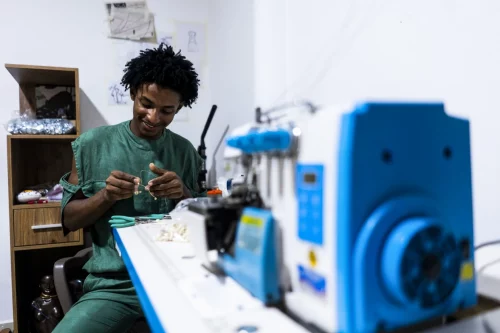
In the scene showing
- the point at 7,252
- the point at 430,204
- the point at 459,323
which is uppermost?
the point at 430,204

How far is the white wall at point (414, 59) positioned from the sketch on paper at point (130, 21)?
3.56 feet

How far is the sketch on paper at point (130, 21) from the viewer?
2201 millimetres

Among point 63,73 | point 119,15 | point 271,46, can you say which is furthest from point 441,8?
point 119,15

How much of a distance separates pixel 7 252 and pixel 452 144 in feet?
7.47

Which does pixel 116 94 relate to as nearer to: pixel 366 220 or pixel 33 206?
pixel 33 206

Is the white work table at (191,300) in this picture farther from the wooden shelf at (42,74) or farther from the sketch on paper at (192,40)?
the sketch on paper at (192,40)

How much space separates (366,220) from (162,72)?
116cm

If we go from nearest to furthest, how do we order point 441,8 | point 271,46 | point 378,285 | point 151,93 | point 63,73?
point 378,285
point 441,8
point 151,93
point 271,46
point 63,73

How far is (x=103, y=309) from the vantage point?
1117 mm

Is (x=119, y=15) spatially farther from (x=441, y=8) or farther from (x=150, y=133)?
(x=441, y=8)

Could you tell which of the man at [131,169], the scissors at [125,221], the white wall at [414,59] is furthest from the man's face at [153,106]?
the white wall at [414,59]

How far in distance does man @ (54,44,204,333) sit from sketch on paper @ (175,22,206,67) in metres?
0.91

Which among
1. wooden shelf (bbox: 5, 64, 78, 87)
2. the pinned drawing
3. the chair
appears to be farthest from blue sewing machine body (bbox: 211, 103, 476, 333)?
the pinned drawing

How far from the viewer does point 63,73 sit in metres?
1.84
